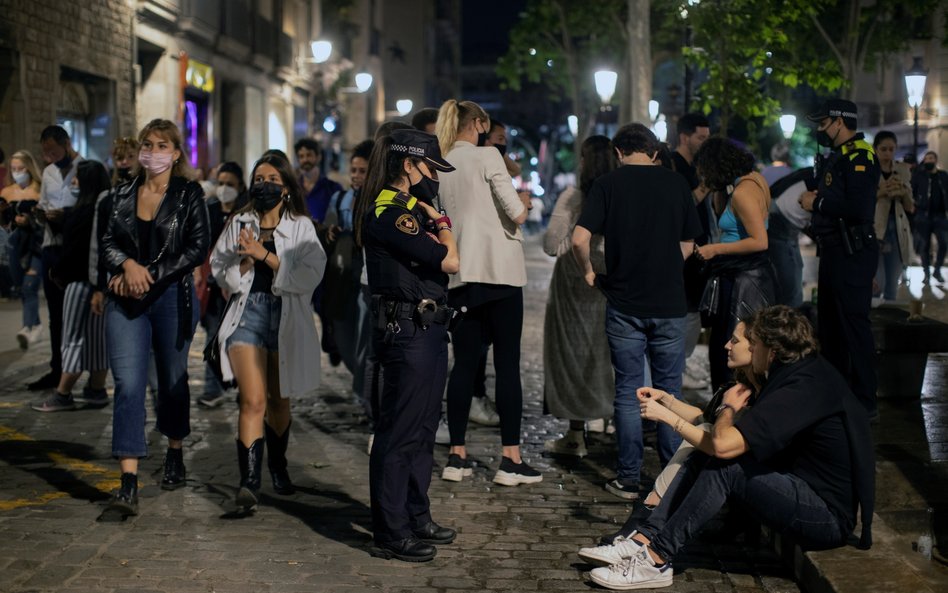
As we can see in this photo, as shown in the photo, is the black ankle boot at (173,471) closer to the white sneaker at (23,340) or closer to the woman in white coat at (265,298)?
the woman in white coat at (265,298)

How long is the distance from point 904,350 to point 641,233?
3.27 metres

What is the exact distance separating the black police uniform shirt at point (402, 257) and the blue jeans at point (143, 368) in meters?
1.48

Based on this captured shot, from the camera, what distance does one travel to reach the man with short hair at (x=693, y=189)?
7953 millimetres

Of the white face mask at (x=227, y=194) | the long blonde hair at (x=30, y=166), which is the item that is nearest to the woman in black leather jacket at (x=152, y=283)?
the white face mask at (x=227, y=194)

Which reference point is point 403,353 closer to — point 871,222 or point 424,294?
point 424,294

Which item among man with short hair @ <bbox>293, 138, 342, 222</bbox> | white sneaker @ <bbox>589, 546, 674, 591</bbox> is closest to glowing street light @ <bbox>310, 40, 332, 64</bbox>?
man with short hair @ <bbox>293, 138, 342, 222</bbox>

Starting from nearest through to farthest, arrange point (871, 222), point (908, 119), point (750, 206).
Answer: point (750, 206) < point (871, 222) < point (908, 119)

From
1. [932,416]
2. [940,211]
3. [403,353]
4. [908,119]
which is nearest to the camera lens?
[403,353]

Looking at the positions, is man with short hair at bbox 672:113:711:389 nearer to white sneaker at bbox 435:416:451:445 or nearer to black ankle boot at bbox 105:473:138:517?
white sneaker at bbox 435:416:451:445

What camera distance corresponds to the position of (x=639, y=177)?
702 centimetres

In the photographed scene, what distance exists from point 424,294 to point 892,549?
7.61 feet

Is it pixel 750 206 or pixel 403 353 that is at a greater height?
pixel 750 206

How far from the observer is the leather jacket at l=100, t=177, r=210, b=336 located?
6.82 metres

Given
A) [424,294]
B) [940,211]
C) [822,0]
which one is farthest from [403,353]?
[822,0]
